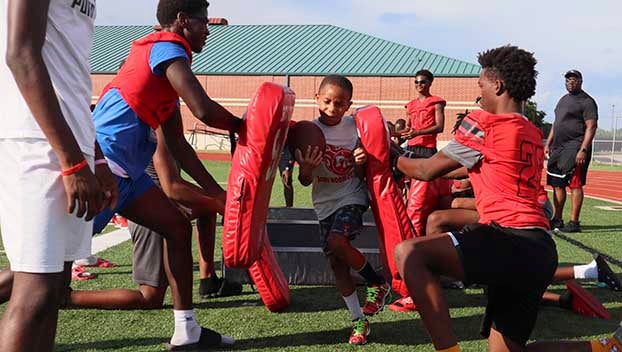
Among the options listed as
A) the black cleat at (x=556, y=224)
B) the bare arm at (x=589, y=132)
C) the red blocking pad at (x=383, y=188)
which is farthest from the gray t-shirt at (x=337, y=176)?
Result: the bare arm at (x=589, y=132)

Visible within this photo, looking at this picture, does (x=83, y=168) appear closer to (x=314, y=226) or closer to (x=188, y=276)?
(x=188, y=276)

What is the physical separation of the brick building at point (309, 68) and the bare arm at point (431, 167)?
33141 millimetres

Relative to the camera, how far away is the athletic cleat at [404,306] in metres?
4.48

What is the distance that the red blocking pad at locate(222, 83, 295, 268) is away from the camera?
134 inches

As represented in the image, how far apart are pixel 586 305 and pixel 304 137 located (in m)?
2.31

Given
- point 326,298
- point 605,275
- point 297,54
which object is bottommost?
point 326,298

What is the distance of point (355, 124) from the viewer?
411 cm

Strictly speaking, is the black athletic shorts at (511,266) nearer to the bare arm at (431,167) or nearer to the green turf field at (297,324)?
the bare arm at (431,167)

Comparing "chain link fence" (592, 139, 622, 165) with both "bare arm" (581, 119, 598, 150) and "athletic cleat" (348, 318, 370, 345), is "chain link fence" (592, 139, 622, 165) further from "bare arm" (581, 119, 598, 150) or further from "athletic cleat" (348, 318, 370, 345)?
"athletic cleat" (348, 318, 370, 345)

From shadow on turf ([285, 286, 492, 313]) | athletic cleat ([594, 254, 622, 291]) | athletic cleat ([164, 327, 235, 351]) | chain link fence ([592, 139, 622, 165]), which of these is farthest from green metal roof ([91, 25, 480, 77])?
athletic cleat ([164, 327, 235, 351])

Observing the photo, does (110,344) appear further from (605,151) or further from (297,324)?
(605,151)

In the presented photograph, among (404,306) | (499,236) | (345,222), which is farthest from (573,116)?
(499,236)

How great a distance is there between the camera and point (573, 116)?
9156 mm

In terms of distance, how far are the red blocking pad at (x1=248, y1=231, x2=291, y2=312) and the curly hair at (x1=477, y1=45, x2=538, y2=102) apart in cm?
190
